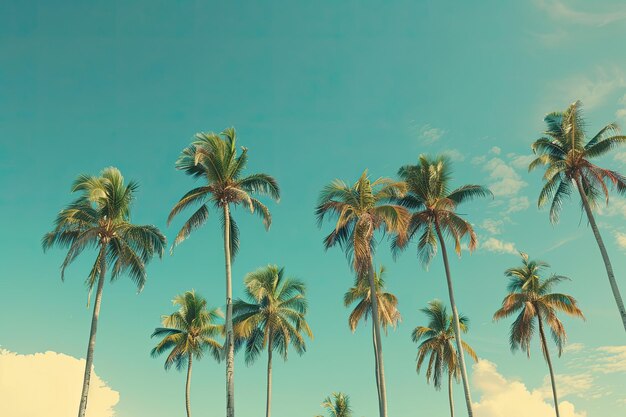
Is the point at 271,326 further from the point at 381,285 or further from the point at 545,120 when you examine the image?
the point at 545,120

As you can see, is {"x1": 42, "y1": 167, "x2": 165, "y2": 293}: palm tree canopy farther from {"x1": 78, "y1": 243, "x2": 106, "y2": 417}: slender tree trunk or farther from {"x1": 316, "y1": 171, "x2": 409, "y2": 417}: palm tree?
{"x1": 316, "y1": 171, "x2": 409, "y2": 417}: palm tree

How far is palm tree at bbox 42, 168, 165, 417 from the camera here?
85.0 feet

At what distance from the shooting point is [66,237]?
89.9ft

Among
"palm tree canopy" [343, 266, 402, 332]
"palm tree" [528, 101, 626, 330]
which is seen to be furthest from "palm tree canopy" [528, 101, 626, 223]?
"palm tree canopy" [343, 266, 402, 332]

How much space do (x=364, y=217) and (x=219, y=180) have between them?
26.4ft

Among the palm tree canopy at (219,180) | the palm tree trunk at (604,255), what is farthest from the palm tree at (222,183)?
the palm tree trunk at (604,255)

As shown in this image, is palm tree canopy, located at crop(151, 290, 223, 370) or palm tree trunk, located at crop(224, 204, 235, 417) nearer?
palm tree trunk, located at crop(224, 204, 235, 417)

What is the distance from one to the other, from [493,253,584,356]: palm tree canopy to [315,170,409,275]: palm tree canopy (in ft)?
58.1

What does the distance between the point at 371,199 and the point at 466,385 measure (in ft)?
35.4

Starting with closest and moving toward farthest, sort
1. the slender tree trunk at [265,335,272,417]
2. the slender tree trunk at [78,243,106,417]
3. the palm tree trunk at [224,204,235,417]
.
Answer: the palm tree trunk at [224,204,235,417] < the slender tree trunk at [78,243,106,417] < the slender tree trunk at [265,335,272,417]

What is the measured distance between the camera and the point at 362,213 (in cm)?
2569

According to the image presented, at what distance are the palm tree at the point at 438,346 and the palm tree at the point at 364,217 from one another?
19190 millimetres

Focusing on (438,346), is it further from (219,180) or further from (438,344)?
(219,180)

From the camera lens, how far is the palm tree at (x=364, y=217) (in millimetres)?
24375
